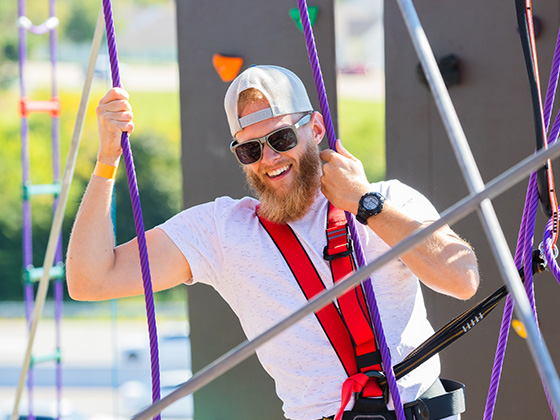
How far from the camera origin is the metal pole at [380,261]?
43.2 inches

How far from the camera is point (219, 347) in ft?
11.8

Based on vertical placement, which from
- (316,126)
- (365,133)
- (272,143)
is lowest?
(272,143)

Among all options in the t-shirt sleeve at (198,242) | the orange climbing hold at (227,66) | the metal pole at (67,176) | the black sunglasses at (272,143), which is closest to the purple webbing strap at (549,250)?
the black sunglasses at (272,143)

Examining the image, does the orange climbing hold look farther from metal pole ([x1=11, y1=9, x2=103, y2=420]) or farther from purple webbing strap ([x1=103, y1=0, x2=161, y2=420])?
purple webbing strap ([x1=103, y1=0, x2=161, y2=420])

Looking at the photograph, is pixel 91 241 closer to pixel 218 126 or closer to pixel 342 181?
pixel 342 181

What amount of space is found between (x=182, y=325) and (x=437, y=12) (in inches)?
535

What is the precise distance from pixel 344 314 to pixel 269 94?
0.58m

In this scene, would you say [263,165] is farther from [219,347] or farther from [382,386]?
[219,347]

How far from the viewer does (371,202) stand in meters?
1.75

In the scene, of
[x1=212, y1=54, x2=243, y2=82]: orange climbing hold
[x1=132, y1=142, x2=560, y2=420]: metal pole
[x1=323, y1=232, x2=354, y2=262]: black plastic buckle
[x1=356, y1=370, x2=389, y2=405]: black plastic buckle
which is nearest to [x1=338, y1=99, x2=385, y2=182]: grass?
[x1=212, y1=54, x2=243, y2=82]: orange climbing hold

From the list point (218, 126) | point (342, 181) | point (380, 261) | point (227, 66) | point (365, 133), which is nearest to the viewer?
point (380, 261)

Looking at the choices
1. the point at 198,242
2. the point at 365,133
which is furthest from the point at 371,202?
the point at 365,133

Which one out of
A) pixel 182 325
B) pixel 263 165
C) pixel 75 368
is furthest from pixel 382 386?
pixel 182 325

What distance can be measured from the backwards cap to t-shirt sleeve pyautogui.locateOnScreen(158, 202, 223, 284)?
244 mm
